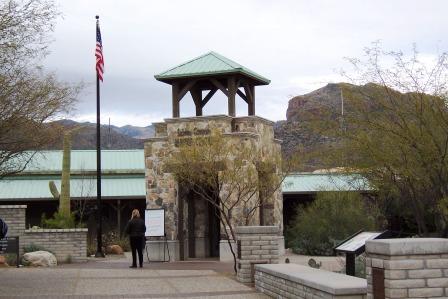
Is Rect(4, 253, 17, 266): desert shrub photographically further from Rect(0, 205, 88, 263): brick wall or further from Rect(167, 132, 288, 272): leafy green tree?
Rect(167, 132, 288, 272): leafy green tree

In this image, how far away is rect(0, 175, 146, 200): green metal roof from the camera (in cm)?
3455

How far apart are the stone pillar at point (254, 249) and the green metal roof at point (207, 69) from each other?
8.74 m

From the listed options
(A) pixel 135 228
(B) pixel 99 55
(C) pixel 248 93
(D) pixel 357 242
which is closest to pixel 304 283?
(D) pixel 357 242

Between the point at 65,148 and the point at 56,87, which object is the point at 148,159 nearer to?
the point at 65,148

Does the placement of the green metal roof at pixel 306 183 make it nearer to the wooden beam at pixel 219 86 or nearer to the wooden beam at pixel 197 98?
the wooden beam at pixel 197 98

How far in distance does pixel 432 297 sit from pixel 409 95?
7203mm

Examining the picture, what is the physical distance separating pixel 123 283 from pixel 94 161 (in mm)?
23775

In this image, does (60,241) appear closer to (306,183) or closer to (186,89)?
(186,89)

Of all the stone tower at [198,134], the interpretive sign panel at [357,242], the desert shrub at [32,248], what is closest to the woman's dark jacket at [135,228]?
the stone tower at [198,134]

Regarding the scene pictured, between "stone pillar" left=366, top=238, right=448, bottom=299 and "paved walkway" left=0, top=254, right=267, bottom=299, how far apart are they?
6449mm

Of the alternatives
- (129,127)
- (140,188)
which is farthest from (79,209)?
(129,127)

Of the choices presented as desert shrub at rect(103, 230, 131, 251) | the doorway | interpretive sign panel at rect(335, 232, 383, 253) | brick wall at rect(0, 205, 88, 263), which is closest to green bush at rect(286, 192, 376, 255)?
the doorway

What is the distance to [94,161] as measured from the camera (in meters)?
40.1

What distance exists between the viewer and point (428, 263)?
807cm
